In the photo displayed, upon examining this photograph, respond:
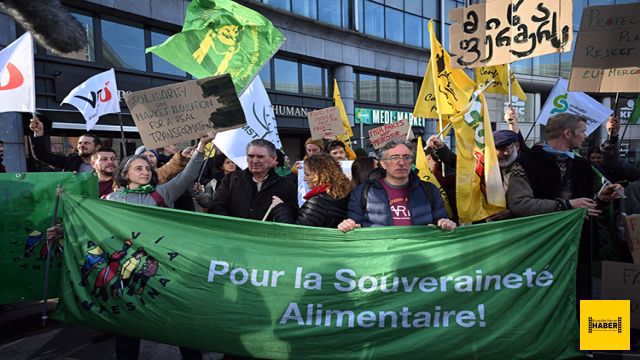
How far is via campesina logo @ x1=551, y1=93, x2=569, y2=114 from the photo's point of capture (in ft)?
21.8

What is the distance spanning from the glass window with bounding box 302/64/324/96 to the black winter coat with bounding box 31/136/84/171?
1174 cm

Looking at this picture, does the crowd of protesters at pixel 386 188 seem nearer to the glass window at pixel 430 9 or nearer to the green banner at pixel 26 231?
the green banner at pixel 26 231

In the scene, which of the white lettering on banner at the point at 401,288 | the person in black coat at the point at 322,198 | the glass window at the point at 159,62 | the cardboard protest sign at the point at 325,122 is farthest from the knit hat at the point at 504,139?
the glass window at the point at 159,62

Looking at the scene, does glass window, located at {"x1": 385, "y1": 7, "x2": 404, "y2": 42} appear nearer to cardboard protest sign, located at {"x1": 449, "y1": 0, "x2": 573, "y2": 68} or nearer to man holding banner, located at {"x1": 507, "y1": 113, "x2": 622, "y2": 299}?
cardboard protest sign, located at {"x1": 449, "y1": 0, "x2": 573, "y2": 68}

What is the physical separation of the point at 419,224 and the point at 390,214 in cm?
21

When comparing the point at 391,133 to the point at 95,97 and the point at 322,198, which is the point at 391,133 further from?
the point at 95,97

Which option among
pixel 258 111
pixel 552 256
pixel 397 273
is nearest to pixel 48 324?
pixel 258 111

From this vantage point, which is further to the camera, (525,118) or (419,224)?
(525,118)

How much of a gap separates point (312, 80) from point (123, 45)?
7.21 m

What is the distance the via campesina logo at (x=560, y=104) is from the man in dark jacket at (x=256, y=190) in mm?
5047

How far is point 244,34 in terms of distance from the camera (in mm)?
4566

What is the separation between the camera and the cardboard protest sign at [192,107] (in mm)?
3744

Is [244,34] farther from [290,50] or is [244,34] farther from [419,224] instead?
[290,50]

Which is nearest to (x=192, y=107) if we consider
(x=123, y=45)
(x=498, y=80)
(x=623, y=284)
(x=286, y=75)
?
(x=623, y=284)
